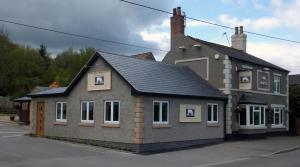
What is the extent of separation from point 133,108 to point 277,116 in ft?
55.9

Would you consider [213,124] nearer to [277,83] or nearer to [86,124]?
[86,124]

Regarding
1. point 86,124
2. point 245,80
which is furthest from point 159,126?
point 245,80

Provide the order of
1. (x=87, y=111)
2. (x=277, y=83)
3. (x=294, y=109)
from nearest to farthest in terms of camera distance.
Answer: (x=87, y=111) → (x=277, y=83) → (x=294, y=109)

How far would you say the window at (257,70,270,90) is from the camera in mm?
33906

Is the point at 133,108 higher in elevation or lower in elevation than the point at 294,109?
higher

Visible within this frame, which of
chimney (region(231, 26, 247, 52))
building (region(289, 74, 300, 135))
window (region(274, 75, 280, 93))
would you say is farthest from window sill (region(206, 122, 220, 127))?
building (region(289, 74, 300, 135))

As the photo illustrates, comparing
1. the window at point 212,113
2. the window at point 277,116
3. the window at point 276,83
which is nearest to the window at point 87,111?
the window at point 212,113

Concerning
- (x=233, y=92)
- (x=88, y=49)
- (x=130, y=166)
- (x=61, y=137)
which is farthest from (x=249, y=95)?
(x=88, y=49)

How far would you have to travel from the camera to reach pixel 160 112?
2473 cm

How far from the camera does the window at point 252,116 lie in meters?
31.5

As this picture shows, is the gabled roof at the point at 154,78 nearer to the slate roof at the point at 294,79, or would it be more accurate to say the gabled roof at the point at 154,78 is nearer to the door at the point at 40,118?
the door at the point at 40,118

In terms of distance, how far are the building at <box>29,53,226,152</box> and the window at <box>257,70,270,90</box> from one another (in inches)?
196

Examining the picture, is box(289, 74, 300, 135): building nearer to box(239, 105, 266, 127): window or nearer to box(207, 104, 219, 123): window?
box(239, 105, 266, 127): window

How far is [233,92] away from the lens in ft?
102
